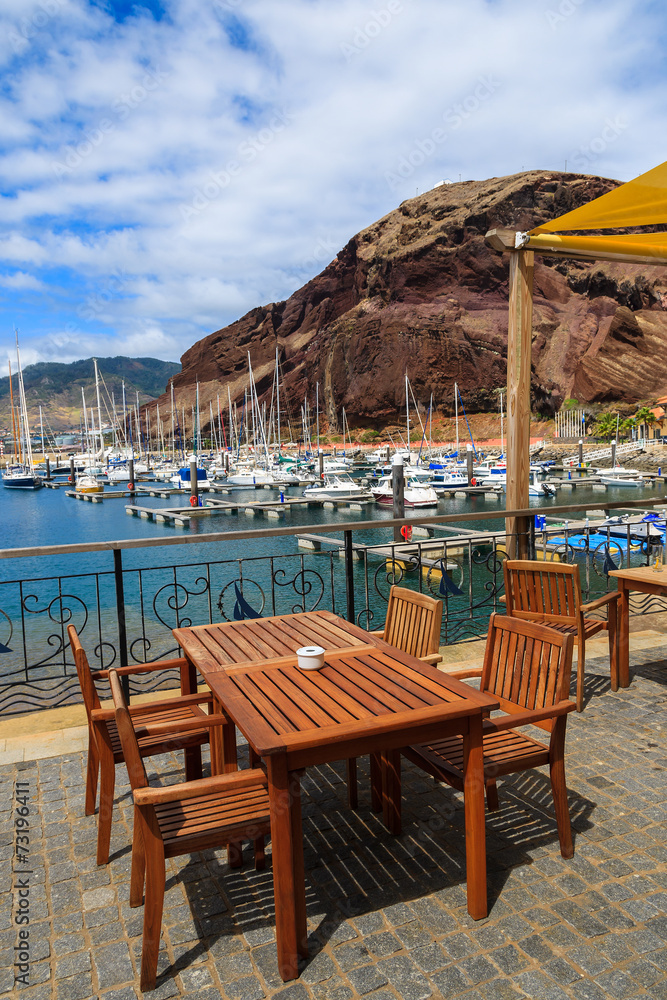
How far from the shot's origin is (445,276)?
→ 84.8 metres

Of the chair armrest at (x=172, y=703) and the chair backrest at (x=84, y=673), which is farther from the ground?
the chair backrest at (x=84, y=673)

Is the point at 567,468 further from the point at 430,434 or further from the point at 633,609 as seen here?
the point at 633,609

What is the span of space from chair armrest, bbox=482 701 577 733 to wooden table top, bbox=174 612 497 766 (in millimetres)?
153

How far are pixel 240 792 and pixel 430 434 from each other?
75420mm

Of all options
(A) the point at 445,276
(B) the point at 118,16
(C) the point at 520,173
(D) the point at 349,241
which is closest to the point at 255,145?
(B) the point at 118,16

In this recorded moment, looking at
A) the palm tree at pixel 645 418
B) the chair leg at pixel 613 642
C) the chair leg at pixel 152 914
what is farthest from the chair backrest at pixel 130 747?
the palm tree at pixel 645 418

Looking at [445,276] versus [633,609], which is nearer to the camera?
[633,609]

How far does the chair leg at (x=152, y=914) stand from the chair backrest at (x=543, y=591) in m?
2.67

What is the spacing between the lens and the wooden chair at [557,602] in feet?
12.7

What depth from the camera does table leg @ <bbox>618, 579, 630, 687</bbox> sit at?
4.18m

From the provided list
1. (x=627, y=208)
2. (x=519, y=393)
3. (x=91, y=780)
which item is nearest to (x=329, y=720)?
(x=91, y=780)

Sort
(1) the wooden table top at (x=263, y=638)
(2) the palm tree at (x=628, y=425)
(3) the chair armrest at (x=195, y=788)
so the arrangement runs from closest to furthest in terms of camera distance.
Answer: (3) the chair armrest at (x=195, y=788)
(1) the wooden table top at (x=263, y=638)
(2) the palm tree at (x=628, y=425)

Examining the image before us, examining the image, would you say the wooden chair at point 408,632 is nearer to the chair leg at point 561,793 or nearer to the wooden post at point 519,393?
the chair leg at point 561,793

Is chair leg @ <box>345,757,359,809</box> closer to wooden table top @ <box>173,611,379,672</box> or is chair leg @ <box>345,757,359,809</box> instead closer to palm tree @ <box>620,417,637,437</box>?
wooden table top @ <box>173,611,379,672</box>
